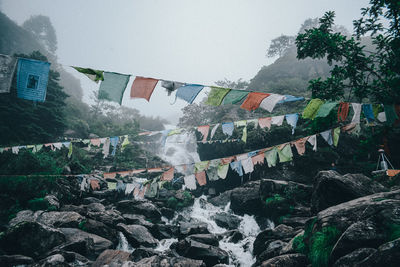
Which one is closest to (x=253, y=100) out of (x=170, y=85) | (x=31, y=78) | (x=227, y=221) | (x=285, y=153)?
(x=170, y=85)

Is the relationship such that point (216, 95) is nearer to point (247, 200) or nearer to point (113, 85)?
point (113, 85)

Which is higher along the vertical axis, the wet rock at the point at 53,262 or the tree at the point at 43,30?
the tree at the point at 43,30

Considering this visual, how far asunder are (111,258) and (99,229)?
2536 millimetres

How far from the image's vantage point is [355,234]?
14.9 ft

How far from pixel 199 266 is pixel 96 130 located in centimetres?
3012

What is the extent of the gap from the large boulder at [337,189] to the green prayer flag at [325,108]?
310 cm

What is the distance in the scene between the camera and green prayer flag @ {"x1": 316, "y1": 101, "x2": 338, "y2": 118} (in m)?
6.71

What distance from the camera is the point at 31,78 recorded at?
537 centimetres

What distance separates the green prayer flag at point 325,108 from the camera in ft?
22.0

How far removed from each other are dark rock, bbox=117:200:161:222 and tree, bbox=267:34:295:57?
53878 millimetres

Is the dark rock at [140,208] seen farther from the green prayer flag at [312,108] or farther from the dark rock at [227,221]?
the green prayer flag at [312,108]

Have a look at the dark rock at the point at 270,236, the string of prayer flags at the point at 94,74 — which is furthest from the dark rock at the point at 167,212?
the string of prayer flags at the point at 94,74

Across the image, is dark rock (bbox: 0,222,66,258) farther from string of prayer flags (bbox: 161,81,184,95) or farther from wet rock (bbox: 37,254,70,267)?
string of prayer flags (bbox: 161,81,184,95)

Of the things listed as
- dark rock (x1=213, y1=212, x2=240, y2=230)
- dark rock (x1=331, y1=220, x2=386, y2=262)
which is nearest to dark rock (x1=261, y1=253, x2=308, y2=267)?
dark rock (x1=331, y1=220, x2=386, y2=262)
